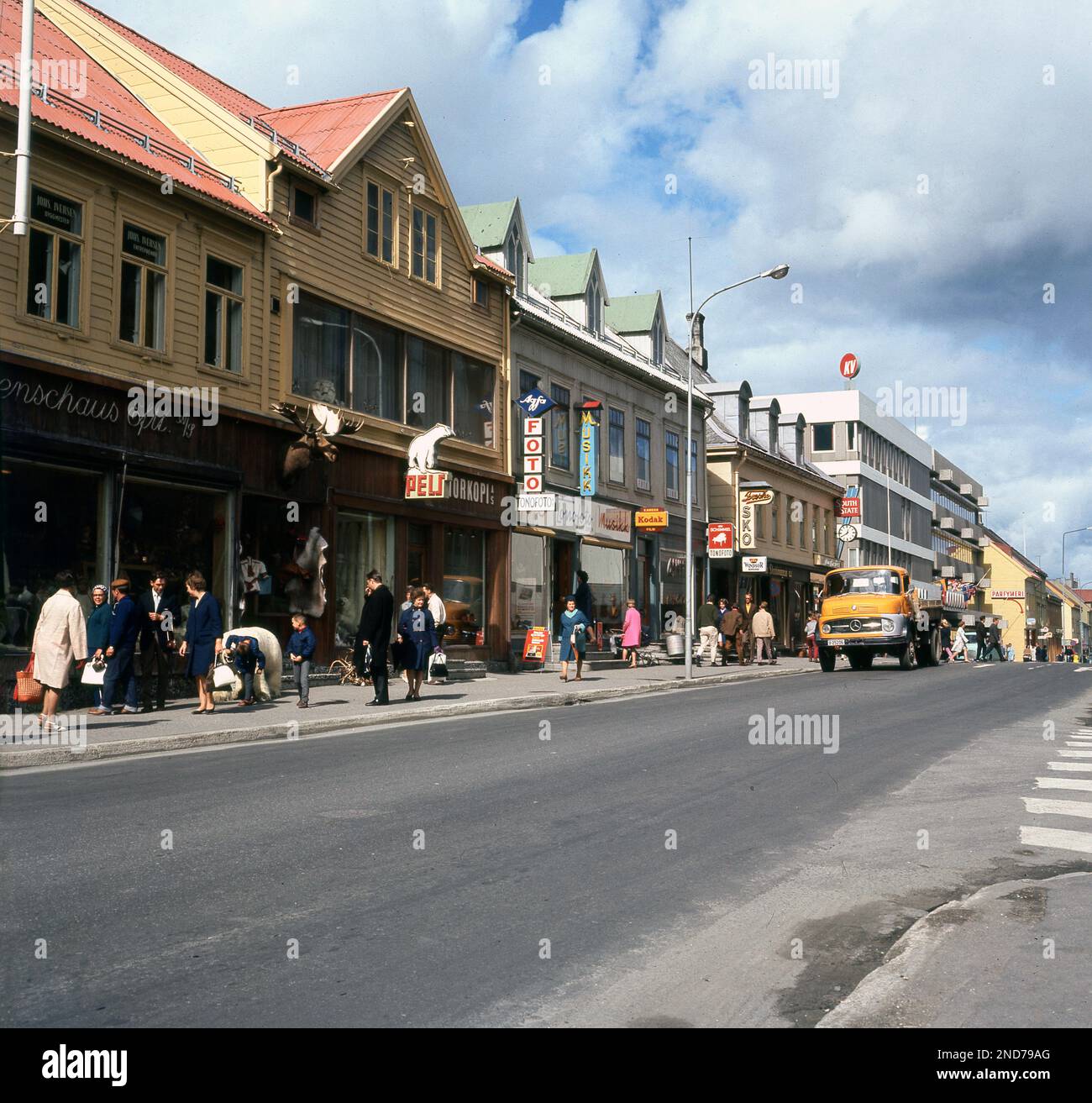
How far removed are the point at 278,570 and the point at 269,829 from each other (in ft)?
44.5

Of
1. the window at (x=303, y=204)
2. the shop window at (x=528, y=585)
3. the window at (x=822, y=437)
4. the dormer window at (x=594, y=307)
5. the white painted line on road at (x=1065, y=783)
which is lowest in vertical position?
the white painted line on road at (x=1065, y=783)

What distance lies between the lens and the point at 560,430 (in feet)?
105

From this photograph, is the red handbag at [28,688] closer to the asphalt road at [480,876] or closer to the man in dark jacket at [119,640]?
the man in dark jacket at [119,640]

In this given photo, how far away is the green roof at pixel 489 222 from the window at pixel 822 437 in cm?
4311

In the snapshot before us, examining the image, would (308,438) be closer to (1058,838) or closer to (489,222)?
(489,222)

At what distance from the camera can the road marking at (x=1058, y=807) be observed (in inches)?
358

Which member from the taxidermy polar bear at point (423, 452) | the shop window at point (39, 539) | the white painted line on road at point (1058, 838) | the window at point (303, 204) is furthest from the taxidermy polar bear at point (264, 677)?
the white painted line on road at point (1058, 838)

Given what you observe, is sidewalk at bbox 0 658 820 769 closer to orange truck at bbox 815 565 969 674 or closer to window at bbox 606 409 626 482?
orange truck at bbox 815 565 969 674

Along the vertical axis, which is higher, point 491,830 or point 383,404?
point 383,404

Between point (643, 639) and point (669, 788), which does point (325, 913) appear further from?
point (643, 639)

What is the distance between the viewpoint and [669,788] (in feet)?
33.6

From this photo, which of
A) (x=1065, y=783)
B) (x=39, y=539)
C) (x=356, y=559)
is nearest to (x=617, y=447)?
(x=356, y=559)

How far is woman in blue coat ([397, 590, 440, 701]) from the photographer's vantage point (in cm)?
1877
